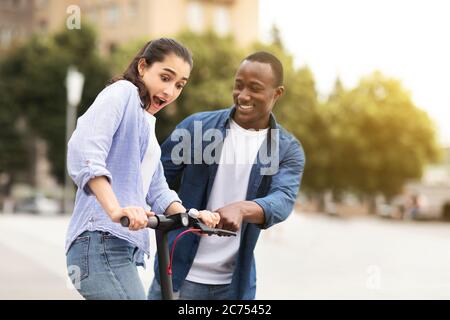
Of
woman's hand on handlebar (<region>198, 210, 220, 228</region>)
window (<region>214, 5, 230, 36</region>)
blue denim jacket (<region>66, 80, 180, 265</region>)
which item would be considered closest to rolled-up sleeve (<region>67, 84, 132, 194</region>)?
blue denim jacket (<region>66, 80, 180, 265</region>)

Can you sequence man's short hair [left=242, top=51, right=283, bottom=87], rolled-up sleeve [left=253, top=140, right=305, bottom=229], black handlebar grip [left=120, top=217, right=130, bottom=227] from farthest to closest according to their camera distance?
1. man's short hair [left=242, top=51, right=283, bottom=87]
2. rolled-up sleeve [left=253, top=140, right=305, bottom=229]
3. black handlebar grip [left=120, top=217, right=130, bottom=227]

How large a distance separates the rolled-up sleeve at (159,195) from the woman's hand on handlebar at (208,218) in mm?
247

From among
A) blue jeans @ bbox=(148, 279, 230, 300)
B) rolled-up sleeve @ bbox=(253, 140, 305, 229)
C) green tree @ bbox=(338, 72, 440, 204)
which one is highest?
rolled-up sleeve @ bbox=(253, 140, 305, 229)

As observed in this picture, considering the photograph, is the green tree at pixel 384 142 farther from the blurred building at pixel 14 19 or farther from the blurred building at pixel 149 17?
the blurred building at pixel 14 19

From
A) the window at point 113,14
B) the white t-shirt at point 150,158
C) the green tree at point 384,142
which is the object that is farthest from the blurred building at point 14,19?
the white t-shirt at point 150,158

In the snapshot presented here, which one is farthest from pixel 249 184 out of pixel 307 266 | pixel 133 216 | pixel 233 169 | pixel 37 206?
pixel 37 206

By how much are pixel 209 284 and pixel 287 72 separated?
95.6ft

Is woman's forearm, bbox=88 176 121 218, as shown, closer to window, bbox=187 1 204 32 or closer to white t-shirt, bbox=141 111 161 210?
white t-shirt, bbox=141 111 161 210

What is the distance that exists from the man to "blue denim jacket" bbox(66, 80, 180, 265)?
29.1 inches

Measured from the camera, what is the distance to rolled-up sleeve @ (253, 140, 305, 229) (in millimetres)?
2576

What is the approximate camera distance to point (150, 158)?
2.26 metres
